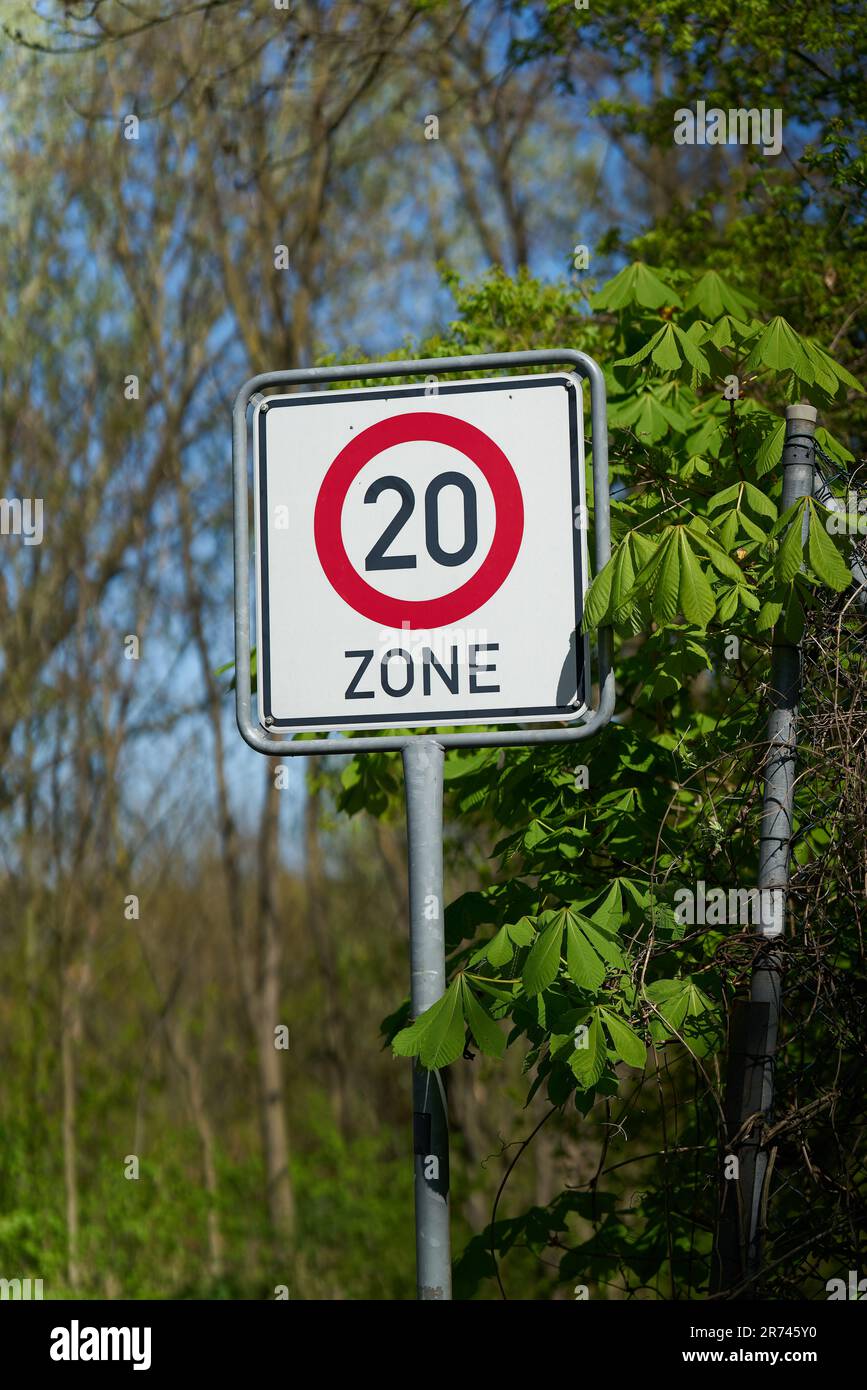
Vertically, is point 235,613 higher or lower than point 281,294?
lower

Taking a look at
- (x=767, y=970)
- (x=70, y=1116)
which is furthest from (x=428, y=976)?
(x=70, y=1116)

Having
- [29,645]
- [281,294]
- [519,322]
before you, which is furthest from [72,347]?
[519,322]

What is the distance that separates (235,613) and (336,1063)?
13640 mm

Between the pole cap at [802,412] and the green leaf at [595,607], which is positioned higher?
the pole cap at [802,412]

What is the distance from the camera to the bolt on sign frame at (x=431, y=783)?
6.30 feet

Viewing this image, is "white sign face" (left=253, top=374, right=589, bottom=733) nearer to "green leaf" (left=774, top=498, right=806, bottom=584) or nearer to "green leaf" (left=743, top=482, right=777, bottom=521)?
"green leaf" (left=774, top=498, right=806, bottom=584)

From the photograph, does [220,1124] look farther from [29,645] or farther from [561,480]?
[561,480]

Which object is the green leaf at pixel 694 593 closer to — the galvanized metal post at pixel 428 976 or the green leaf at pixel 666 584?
the green leaf at pixel 666 584

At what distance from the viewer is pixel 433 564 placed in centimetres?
206

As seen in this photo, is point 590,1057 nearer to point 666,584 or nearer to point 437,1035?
point 437,1035

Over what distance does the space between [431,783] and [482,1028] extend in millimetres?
455

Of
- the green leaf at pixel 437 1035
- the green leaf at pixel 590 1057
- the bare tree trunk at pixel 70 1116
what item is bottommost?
the bare tree trunk at pixel 70 1116

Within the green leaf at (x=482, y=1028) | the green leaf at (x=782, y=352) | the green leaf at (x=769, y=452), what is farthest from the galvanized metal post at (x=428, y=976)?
the green leaf at (x=782, y=352)
